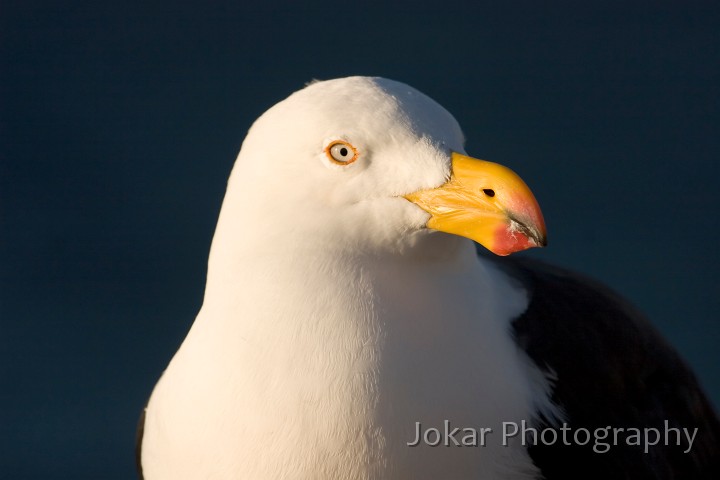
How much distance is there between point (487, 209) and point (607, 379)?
0.48m

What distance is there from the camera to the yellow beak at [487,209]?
1295mm

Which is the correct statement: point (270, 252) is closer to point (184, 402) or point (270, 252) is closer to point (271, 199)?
point (271, 199)

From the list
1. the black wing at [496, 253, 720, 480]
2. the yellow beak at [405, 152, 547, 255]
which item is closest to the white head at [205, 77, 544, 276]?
the yellow beak at [405, 152, 547, 255]

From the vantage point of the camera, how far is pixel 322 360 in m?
1.34

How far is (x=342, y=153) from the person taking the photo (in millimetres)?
1328

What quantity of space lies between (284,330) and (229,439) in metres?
0.17

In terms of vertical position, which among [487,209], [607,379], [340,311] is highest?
[487,209]

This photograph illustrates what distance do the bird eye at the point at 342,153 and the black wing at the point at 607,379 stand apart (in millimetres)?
395

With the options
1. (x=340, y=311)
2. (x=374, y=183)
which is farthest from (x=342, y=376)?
(x=374, y=183)

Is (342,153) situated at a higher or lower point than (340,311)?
higher

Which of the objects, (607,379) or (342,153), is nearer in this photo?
(342,153)

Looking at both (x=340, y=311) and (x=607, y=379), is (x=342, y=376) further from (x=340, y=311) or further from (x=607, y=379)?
(x=607, y=379)

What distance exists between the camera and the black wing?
1.55m

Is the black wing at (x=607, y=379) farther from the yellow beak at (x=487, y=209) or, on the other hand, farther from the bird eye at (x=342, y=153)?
the bird eye at (x=342, y=153)
